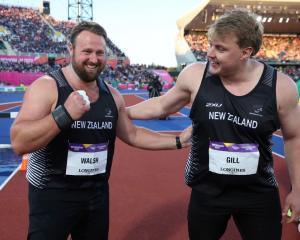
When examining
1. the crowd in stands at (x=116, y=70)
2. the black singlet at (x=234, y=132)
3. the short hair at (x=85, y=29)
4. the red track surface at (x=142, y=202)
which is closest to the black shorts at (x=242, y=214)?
the black singlet at (x=234, y=132)

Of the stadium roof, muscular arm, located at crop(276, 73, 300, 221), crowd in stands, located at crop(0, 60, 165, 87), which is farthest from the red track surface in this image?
the stadium roof

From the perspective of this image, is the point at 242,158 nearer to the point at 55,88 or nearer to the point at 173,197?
the point at 55,88

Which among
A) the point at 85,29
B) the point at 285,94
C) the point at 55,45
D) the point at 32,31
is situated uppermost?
the point at 85,29

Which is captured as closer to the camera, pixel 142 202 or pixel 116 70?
pixel 142 202

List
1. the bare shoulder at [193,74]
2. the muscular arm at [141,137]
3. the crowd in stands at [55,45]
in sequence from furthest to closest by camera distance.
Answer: the crowd in stands at [55,45] < the muscular arm at [141,137] < the bare shoulder at [193,74]

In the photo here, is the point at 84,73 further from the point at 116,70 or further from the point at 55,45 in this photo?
the point at 55,45

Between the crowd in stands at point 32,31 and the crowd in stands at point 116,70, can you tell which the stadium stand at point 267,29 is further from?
the crowd in stands at point 32,31

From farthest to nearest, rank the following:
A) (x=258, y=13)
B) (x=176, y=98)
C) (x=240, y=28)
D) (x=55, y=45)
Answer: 1. (x=258, y=13)
2. (x=55, y=45)
3. (x=176, y=98)
4. (x=240, y=28)

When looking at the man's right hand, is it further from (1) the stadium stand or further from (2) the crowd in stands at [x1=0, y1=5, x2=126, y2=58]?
(1) the stadium stand

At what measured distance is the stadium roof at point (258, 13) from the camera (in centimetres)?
5994

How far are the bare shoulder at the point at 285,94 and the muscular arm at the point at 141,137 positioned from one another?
3.11 feet

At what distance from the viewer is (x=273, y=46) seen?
2512 inches

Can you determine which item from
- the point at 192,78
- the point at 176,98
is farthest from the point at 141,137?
the point at 192,78

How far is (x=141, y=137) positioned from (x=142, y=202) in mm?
2605
